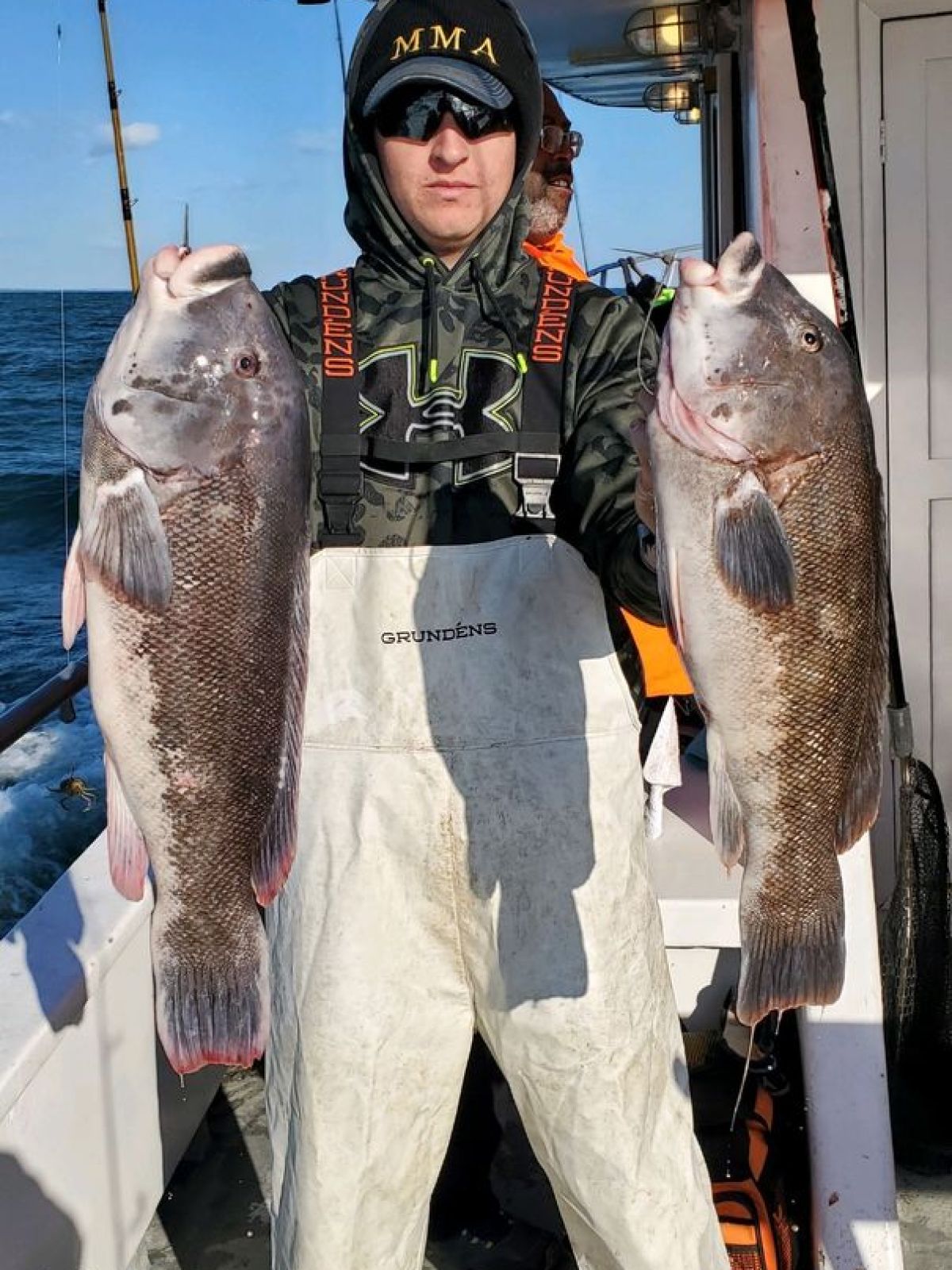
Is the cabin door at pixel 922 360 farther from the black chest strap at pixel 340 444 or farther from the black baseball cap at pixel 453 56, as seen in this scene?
the black chest strap at pixel 340 444

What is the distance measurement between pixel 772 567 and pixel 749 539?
0.20 ft

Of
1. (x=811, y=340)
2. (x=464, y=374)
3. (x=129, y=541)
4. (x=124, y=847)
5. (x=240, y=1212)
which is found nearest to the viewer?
(x=129, y=541)

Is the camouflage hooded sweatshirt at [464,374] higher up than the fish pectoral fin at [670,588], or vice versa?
the camouflage hooded sweatshirt at [464,374]

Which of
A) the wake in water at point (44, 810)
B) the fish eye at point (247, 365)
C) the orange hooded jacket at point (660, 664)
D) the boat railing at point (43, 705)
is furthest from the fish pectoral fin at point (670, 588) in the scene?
the wake in water at point (44, 810)

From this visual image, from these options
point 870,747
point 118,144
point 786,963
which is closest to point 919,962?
point 786,963

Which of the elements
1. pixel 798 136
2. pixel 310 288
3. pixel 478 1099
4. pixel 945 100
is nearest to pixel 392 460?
pixel 310 288

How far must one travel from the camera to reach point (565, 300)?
2686mm

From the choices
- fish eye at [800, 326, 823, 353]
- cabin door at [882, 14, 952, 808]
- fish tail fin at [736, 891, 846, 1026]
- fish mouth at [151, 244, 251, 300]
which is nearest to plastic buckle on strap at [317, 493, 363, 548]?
fish mouth at [151, 244, 251, 300]

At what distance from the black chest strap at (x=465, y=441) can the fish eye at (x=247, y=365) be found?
17.8 inches

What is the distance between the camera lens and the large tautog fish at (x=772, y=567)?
6.71 feet

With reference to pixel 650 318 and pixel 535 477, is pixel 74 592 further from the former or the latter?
pixel 650 318

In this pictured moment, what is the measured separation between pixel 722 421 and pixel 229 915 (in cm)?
116

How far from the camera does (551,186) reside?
18.6 feet

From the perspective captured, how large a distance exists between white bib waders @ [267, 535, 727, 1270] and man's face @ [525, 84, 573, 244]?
10.3 ft
